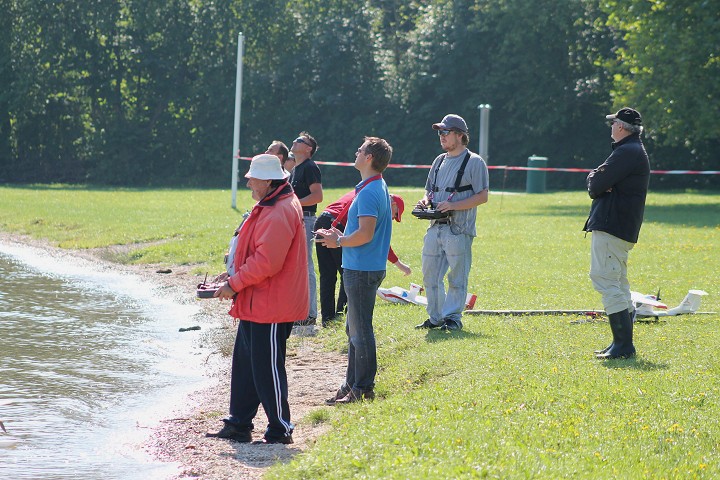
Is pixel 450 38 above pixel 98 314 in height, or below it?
above

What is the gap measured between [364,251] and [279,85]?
1583 inches

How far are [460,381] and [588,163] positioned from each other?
1472 inches

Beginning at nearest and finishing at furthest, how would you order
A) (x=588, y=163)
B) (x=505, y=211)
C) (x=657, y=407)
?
1. (x=657, y=407)
2. (x=505, y=211)
3. (x=588, y=163)

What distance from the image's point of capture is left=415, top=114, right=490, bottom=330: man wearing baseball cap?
31.1 feet

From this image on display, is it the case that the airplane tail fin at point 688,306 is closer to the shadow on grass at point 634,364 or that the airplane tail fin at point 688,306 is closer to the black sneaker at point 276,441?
the shadow on grass at point 634,364

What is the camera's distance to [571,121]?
43.8 metres

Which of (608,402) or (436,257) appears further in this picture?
(436,257)

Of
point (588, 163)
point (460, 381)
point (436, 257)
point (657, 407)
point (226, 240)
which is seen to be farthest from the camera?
point (588, 163)

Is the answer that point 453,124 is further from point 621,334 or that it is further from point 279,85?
point 279,85

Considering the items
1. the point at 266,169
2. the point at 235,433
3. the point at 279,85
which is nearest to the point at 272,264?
the point at 266,169

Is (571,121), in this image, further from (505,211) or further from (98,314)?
(98,314)

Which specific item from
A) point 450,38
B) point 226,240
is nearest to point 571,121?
point 450,38

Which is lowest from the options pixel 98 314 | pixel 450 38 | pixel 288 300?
pixel 98 314

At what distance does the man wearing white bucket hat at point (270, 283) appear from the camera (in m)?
6.70
